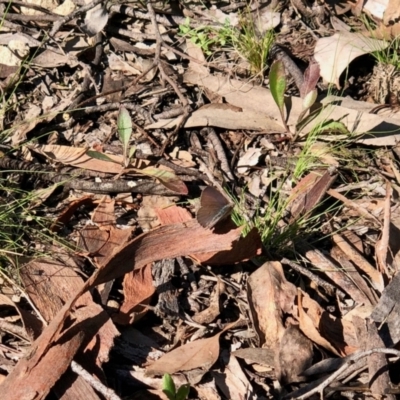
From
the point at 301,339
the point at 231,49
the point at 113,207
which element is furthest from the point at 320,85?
Answer: the point at 301,339

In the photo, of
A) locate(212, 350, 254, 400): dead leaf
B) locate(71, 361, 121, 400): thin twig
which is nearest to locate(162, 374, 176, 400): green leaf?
locate(71, 361, 121, 400): thin twig

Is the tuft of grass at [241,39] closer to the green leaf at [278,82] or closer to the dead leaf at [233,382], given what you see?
the green leaf at [278,82]

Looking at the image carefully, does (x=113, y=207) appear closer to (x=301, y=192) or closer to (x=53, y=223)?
(x=53, y=223)

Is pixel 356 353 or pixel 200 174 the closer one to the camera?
pixel 356 353

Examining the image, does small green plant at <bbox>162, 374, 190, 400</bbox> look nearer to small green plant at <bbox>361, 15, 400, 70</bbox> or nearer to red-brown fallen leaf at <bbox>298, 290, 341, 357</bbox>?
red-brown fallen leaf at <bbox>298, 290, 341, 357</bbox>

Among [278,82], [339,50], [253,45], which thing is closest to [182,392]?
[278,82]

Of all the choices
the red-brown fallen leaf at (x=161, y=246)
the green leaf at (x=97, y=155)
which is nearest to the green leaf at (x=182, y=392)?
the red-brown fallen leaf at (x=161, y=246)

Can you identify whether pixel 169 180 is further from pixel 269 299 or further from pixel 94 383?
pixel 94 383
